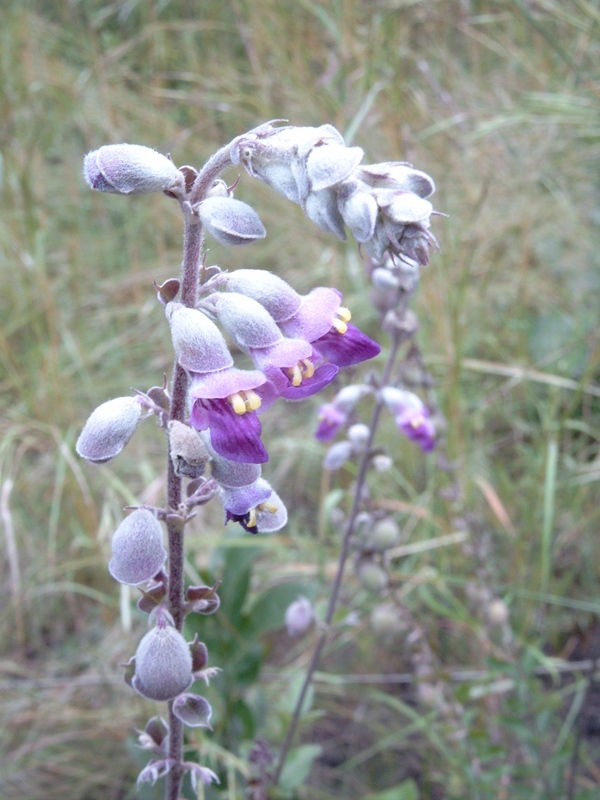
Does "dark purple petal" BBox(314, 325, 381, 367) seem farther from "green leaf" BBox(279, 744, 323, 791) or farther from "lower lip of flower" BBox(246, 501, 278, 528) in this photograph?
"green leaf" BBox(279, 744, 323, 791)

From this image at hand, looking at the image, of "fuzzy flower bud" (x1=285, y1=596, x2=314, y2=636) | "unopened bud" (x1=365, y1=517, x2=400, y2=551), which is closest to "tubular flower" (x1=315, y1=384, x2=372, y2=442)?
"unopened bud" (x1=365, y1=517, x2=400, y2=551)

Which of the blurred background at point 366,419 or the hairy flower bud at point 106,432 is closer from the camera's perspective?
the hairy flower bud at point 106,432

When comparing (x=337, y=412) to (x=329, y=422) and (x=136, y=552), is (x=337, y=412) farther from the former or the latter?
(x=136, y=552)

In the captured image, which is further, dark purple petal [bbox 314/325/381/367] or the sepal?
the sepal

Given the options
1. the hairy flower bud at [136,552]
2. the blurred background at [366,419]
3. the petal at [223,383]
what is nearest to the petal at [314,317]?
the petal at [223,383]

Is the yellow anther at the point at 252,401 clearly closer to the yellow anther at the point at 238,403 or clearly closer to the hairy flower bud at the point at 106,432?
the yellow anther at the point at 238,403

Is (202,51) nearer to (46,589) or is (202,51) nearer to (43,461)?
(43,461)
